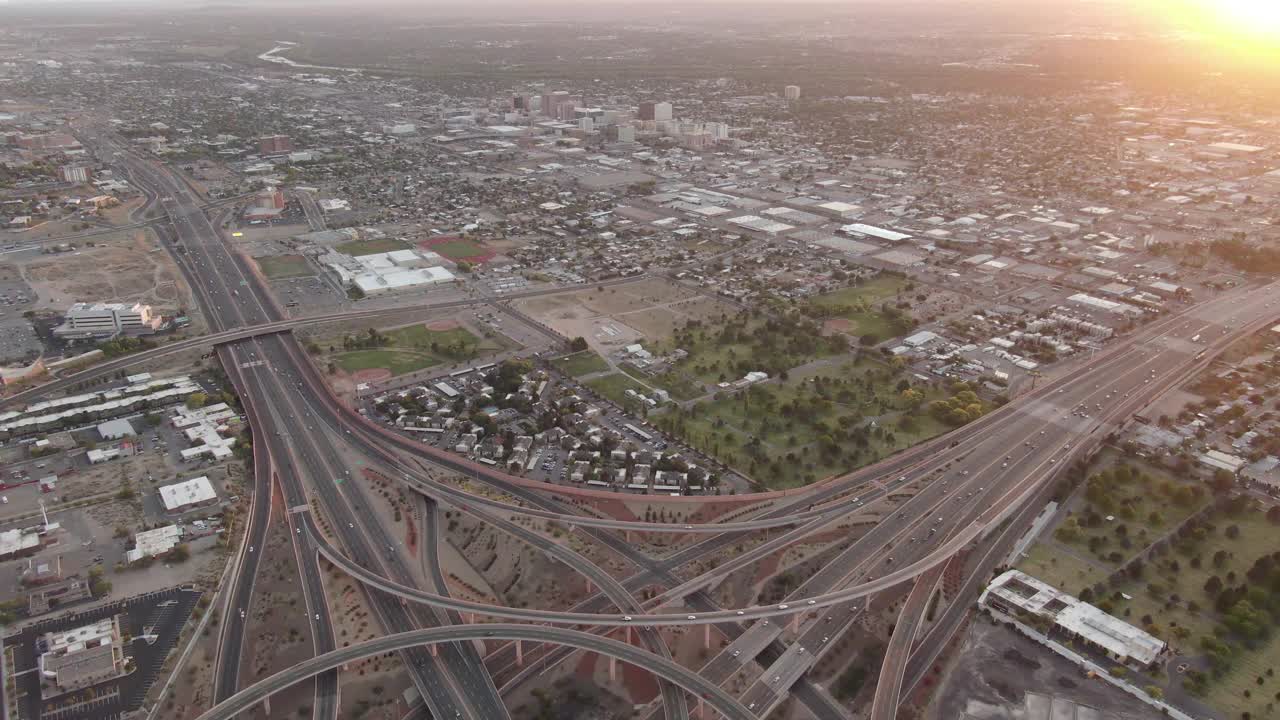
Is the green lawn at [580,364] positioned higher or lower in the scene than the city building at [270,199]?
lower

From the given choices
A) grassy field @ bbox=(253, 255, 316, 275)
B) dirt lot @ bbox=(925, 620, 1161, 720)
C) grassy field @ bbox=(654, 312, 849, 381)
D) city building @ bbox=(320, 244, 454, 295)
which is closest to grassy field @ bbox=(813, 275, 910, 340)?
grassy field @ bbox=(654, 312, 849, 381)

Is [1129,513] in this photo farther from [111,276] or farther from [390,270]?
[111,276]

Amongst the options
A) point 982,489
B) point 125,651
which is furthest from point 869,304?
point 125,651

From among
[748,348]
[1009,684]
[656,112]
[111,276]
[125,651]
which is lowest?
[1009,684]

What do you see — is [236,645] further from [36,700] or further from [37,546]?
[37,546]

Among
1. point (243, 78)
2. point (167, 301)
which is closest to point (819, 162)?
point (167, 301)

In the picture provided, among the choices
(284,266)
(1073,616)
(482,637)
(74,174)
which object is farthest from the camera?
(74,174)

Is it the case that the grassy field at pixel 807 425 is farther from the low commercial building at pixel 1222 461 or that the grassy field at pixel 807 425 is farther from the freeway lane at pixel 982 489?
the low commercial building at pixel 1222 461

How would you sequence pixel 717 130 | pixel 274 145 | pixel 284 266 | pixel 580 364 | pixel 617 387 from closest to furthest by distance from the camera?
pixel 617 387 < pixel 580 364 < pixel 284 266 < pixel 274 145 < pixel 717 130

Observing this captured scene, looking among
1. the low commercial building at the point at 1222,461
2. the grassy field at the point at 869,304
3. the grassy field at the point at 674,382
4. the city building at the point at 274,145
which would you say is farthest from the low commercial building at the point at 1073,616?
the city building at the point at 274,145
